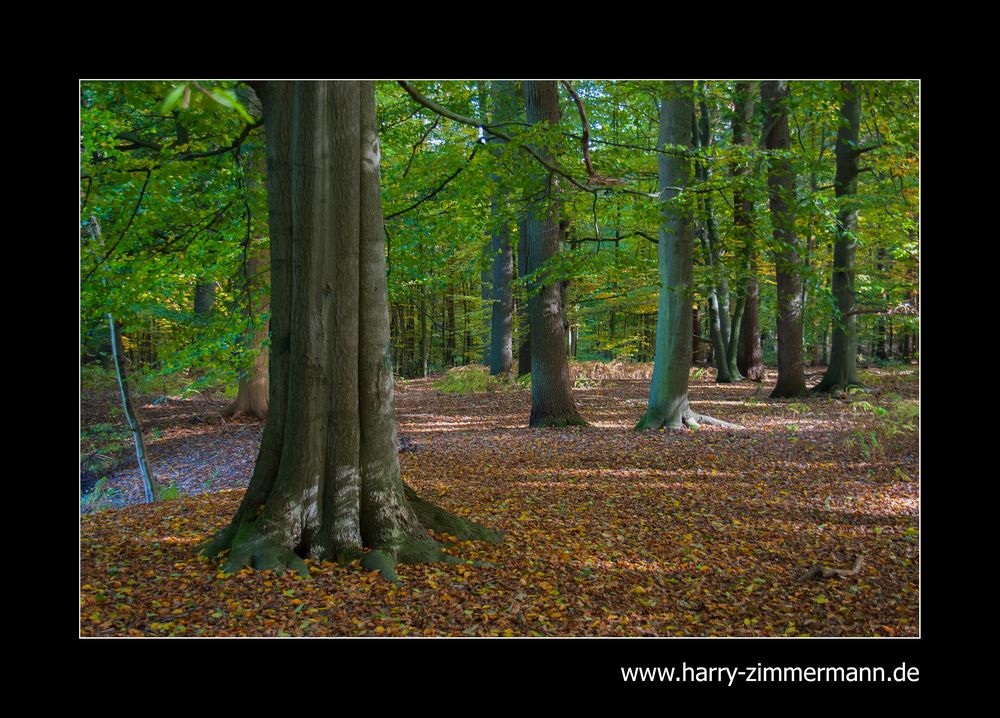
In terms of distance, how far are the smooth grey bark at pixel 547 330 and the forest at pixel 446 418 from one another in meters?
0.05

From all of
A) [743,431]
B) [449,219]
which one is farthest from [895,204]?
[449,219]

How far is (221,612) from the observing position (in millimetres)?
3482

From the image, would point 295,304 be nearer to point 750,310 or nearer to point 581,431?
point 581,431

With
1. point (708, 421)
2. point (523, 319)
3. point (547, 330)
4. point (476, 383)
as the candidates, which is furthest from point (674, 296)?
point (523, 319)

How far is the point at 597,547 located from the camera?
15.9 feet

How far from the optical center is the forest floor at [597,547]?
359cm

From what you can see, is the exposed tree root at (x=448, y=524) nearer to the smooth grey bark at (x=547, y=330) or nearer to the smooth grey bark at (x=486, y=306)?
the smooth grey bark at (x=547, y=330)

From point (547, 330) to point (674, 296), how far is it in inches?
86.2

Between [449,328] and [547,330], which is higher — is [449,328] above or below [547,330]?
above

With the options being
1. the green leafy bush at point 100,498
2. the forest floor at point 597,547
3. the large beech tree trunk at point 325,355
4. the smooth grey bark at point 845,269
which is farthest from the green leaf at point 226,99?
the smooth grey bark at point 845,269

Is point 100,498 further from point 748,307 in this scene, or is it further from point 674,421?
point 748,307

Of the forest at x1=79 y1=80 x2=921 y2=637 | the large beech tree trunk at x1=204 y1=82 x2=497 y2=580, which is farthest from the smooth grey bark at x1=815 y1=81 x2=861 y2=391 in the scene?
the large beech tree trunk at x1=204 y1=82 x2=497 y2=580
